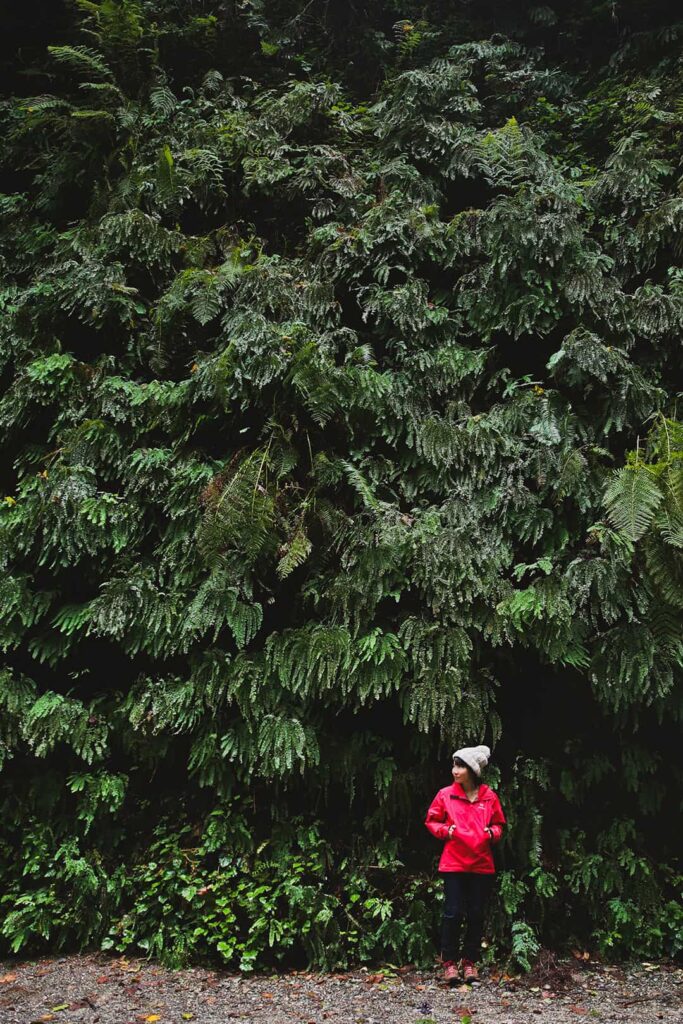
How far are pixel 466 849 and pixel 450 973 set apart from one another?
2.83 ft

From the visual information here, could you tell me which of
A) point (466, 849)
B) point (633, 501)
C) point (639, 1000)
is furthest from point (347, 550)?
point (639, 1000)

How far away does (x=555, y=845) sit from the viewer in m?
4.80

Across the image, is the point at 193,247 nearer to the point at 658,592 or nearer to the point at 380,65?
the point at 380,65

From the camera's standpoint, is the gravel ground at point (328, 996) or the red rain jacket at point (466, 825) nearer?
the gravel ground at point (328, 996)

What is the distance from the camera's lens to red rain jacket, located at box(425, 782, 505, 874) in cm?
415

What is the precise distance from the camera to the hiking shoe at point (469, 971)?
4.28m

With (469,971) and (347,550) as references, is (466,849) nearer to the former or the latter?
(469,971)

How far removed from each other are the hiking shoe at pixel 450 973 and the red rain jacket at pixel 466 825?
0.66 meters

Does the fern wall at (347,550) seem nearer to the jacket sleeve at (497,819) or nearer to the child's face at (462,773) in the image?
the child's face at (462,773)

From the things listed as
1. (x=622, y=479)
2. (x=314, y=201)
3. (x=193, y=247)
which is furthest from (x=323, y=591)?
(x=314, y=201)

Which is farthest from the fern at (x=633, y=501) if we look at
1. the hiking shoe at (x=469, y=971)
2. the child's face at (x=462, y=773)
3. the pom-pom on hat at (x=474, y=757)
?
the hiking shoe at (x=469, y=971)

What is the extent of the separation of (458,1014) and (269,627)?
2.70 meters

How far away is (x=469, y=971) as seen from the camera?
Answer: 169 inches

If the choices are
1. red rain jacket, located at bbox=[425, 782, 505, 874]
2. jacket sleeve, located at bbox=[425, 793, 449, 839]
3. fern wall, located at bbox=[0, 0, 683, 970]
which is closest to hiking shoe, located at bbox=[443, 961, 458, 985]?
fern wall, located at bbox=[0, 0, 683, 970]
